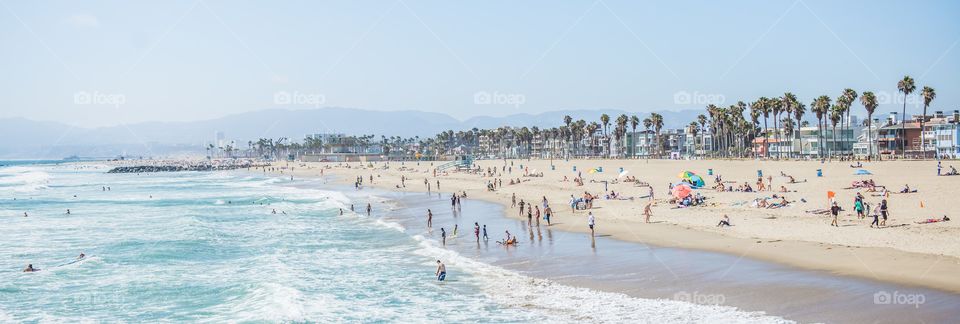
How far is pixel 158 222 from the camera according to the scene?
39.9 meters

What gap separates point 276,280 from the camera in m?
21.7

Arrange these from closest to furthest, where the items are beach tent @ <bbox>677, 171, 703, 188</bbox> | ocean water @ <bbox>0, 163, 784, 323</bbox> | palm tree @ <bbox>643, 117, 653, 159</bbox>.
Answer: ocean water @ <bbox>0, 163, 784, 323</bbox>, beach tent @ <bbox>677, 171, 703, 188</bbox>, palm tree @ <bbox>643, 117, 653, 159</bbox>

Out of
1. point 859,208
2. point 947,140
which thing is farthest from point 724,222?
point 947,140

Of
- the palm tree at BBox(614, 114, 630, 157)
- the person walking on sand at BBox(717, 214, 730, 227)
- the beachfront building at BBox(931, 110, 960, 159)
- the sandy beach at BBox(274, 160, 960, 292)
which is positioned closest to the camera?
the sandy beach at BBox(274, 160, 960, 292)

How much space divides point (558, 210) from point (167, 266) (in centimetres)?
1918

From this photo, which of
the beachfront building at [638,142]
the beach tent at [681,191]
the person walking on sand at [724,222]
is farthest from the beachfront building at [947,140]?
the beachfront building at [638,142]

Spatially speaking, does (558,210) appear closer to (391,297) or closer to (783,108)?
(391,297)

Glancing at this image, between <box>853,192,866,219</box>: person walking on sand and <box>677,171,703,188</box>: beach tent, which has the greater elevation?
<box>677,171,703,188</box>: beach tent

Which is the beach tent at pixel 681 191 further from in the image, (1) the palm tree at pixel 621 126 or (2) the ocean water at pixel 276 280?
(1) the palm tree at pixel 621 126

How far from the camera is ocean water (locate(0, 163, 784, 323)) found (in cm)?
1686

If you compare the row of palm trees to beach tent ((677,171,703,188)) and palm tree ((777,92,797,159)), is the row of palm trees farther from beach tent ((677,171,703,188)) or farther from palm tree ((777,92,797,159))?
beach tent ((677,171,703,188))

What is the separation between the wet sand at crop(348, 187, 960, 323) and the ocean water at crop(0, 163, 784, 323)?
2.78 ft

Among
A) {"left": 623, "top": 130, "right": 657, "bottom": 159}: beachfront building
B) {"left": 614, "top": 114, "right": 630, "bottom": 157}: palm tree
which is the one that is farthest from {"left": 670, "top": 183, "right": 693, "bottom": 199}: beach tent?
{"left": 623, "top": 130, "right": 657, "bottom": 159}: beachfront building

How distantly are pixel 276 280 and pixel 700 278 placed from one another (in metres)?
12.1
